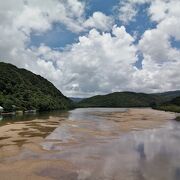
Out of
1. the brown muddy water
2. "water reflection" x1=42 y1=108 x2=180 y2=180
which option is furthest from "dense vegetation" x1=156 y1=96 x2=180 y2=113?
the brown muddy water

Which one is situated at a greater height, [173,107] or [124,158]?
[173,107]

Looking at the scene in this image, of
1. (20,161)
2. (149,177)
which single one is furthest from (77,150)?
(149,177)

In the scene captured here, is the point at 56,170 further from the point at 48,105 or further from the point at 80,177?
the point at 48,105

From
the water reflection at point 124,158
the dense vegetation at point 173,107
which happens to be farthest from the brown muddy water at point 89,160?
the dense vegetation at point 173,107

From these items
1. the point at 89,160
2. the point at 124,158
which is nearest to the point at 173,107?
the point at 124,158

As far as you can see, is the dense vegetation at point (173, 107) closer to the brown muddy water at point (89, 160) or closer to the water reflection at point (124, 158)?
the water reflection at point (124, 158)

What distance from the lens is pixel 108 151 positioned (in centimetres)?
2812

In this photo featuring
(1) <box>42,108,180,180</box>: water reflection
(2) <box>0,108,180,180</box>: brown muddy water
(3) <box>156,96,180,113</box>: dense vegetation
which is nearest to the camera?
(2) <box>0,108,180,180</box>: brown muddy water

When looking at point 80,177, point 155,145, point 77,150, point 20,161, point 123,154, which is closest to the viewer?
point 80,177

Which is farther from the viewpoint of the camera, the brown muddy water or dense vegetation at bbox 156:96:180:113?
dense vegetation at bbox 156:96:180:113

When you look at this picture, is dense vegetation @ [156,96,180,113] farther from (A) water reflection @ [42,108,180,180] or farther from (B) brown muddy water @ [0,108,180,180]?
(B) brown muddy water @ [0,108,180,180]

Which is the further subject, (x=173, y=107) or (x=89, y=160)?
(x=173, y=107)

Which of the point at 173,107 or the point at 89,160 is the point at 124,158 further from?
the point at 173,107

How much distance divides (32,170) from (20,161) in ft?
10.4
